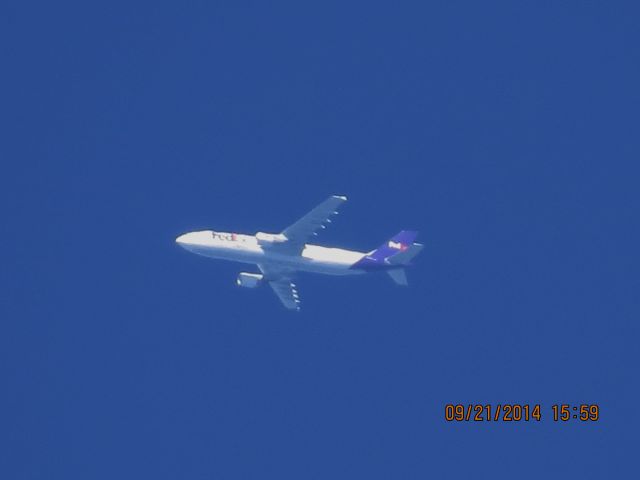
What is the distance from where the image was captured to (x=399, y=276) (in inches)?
5344

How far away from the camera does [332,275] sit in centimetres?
13700

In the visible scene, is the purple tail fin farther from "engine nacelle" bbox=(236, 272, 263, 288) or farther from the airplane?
"engine nacelle" bbox=(236, 272, 263, 288)

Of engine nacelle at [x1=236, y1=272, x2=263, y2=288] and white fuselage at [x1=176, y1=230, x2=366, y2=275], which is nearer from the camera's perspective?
white fuselage at [x1=176, y1=230, x2=366, y2=275]

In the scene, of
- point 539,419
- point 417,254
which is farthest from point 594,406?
point 417,254

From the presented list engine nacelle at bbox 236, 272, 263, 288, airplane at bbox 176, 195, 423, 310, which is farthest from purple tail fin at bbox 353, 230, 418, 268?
engine nacelle at bbox 236, 272, 263, 288

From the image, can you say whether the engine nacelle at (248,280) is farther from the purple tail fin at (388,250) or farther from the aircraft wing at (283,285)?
the purple tail fin at (388,250)

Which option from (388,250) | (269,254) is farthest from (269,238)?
(388,250)

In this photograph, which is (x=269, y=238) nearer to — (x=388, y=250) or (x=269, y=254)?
(x=269, y=254)

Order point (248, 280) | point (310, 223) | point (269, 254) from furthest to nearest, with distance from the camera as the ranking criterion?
point (248, 280), point (269, 254), point (310, 223)

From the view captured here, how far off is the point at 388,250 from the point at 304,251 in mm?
6676

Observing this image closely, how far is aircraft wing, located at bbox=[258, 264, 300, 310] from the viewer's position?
140962 mm

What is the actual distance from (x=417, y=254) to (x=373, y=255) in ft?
11.6

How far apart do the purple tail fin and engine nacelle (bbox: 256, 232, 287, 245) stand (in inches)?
243

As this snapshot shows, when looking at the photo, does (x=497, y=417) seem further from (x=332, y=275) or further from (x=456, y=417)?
(x=332, y=275)
